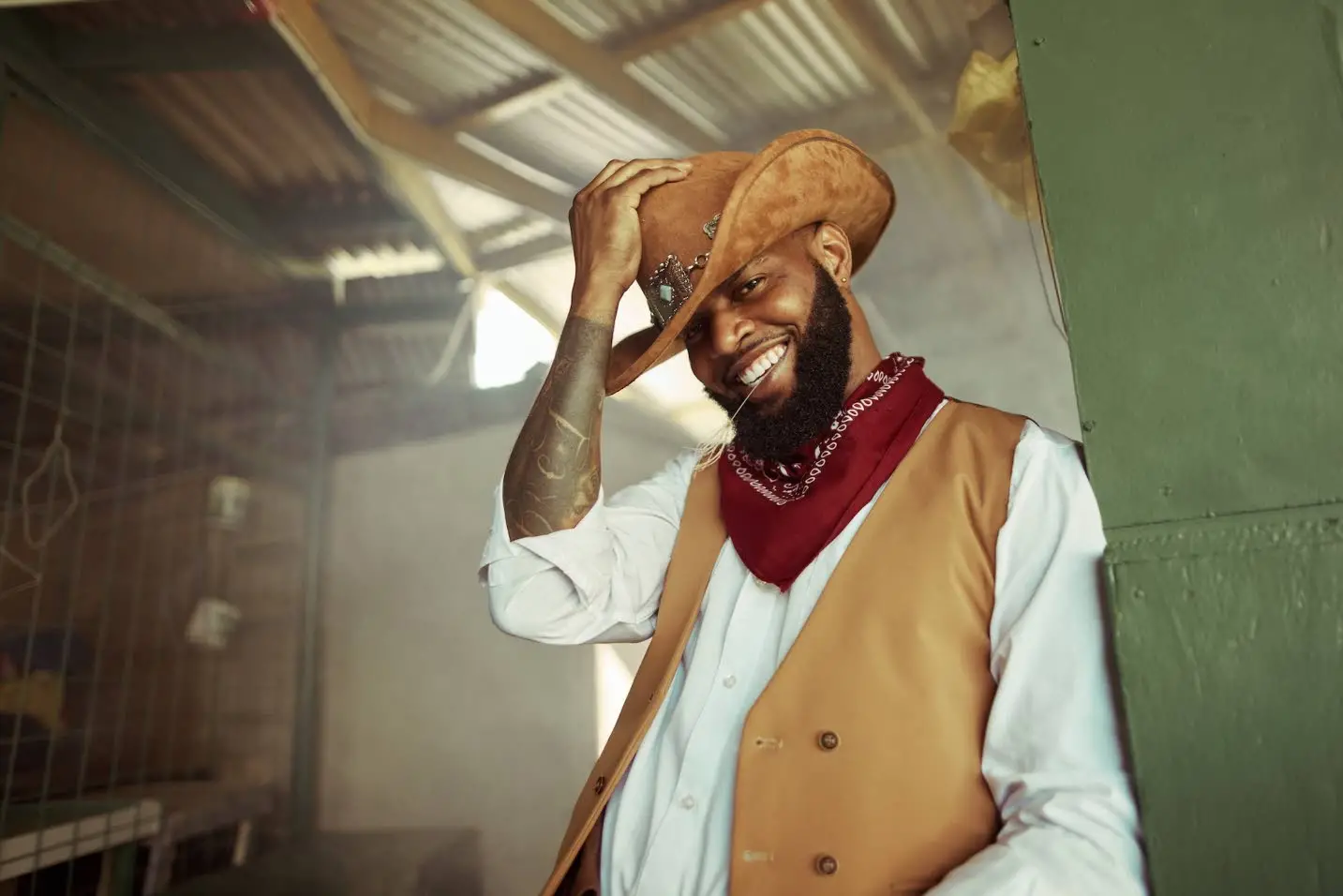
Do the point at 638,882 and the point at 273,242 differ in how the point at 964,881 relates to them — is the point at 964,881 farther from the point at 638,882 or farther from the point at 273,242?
the point at 273,242

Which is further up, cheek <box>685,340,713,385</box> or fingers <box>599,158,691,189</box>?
fingers <box>599,158,691,189</box>

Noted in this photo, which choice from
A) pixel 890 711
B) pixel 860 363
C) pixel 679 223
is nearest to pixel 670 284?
pixel 679 223

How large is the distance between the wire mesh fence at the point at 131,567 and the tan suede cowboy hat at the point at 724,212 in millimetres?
1570

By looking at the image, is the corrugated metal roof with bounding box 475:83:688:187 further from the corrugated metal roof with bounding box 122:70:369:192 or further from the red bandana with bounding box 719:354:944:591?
the red bandana with bounding box 719:354:944:591

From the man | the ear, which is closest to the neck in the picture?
the man

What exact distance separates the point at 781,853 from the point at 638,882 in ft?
0.65

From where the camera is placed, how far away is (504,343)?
96.8 inches

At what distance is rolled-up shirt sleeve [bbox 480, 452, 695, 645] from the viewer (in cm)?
122

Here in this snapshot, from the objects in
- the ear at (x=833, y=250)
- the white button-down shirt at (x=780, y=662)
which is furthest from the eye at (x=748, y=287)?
the white button-down shirt at (x=780, y=662)

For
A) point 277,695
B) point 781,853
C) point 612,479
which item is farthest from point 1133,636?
point 277,695

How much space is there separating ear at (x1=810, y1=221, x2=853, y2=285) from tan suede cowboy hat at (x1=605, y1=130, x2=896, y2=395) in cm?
2

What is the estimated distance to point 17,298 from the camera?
2.26m

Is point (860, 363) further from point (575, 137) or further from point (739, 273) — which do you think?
point (575, 137)

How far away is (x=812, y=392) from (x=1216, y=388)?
0.56 m
